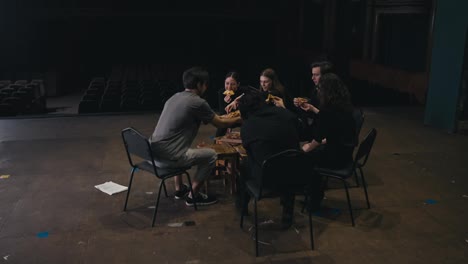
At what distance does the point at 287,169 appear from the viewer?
9.58ft

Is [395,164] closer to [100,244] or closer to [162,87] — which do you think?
[100,244]

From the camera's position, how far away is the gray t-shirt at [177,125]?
347 cm

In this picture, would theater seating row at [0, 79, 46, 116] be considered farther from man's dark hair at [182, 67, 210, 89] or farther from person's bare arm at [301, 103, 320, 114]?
person's bare arm at [301, 103, 320, 114]

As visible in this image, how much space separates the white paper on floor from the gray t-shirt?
86 cm

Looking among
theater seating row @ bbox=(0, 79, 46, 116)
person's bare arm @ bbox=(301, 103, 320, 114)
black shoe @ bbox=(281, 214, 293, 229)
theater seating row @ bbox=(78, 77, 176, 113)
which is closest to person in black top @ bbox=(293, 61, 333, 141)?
person's bare arm @ bbox=(301, 103, 320, 114)

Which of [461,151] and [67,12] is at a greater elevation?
[67,12]

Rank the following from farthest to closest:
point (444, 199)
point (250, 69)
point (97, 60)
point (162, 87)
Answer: point (97, 60)
point (250, 69)
point (162, 87)
point (444, 199)

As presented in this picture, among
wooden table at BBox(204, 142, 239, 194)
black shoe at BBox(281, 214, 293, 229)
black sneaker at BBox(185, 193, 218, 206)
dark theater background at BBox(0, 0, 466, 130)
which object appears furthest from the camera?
dark theater background at BBox(0, 0, 466, 130)

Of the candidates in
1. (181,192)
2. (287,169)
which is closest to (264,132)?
(287,169)

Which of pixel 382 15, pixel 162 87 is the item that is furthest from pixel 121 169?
pixel 382 15

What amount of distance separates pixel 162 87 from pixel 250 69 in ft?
17.3

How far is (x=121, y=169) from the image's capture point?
4730mm

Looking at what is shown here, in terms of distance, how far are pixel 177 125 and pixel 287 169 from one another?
98 cm

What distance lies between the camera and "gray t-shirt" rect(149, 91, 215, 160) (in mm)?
→ 3469
